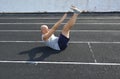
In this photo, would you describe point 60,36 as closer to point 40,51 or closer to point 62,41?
point 62,41

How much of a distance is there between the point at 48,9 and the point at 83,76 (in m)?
14.3

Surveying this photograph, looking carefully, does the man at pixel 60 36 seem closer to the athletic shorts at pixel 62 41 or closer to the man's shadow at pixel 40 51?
the athletic shorts at pixel 62 41

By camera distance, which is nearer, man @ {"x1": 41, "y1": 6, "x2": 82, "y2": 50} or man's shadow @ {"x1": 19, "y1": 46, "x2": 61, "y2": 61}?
man's shadow @ {"x1": 19, "y1": 46, "x2": 61, "y2": 61}

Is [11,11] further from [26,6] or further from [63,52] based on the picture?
[63,52]

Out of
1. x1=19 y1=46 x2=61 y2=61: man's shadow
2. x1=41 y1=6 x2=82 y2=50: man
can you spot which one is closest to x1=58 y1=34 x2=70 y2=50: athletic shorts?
x1=41 y1=6 x2=82 y2=50: man

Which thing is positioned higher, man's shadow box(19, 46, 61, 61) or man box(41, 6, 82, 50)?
man box(41, 6, 82, 50)

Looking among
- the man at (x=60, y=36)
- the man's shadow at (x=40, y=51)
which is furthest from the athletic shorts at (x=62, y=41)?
the man's shadow at (x=40, y=51)

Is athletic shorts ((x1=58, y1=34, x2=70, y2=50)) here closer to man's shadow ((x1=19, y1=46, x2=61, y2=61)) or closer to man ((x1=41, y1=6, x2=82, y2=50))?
man ((x1=41, y1=6, x2=82, y2=50))

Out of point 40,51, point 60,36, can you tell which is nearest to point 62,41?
point 60,36

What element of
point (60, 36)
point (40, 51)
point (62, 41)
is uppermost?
point (60, 36)

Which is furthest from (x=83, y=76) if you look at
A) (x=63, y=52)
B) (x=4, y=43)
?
(x=4, y=43)

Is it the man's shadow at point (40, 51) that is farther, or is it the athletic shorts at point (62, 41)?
the athletic shorts at point (62, 41)

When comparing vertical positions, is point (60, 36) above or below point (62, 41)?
above

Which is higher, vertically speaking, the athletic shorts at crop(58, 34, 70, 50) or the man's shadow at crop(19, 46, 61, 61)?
the athletic shorts at crop(58, 34, 70, 50)
